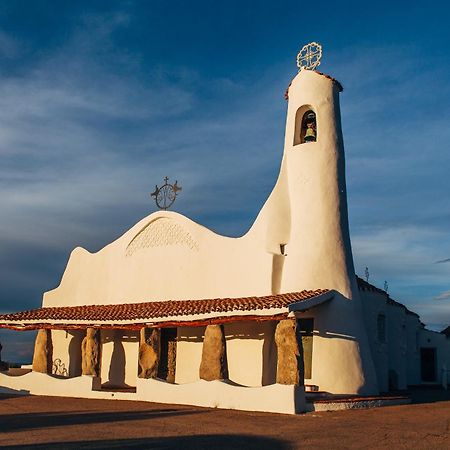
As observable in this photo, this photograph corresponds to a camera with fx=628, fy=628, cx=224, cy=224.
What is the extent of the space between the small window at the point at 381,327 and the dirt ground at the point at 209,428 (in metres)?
4.90

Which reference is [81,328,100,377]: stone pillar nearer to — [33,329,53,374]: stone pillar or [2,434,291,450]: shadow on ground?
[33,329,53,374]: stone pillar

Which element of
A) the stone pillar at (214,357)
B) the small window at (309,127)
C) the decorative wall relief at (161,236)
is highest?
the small window at (309,127)

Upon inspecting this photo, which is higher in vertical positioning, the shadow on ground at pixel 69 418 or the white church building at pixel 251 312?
the white church building at pixel 251 312

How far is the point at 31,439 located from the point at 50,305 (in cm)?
1730

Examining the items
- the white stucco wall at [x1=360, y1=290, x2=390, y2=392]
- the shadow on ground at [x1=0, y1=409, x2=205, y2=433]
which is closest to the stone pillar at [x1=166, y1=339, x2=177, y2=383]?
the shadow on ground at [x1=0, y1=409, x2=205, y2=433]

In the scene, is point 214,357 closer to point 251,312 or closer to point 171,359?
point 251,312

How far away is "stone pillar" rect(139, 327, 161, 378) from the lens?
19.5 m

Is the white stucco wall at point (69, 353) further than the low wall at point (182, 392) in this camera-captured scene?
Yes

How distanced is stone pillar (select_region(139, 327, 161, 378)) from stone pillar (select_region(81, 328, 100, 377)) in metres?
2.44

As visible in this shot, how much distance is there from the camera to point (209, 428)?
1252 centimetres

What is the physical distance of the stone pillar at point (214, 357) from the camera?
17609mm

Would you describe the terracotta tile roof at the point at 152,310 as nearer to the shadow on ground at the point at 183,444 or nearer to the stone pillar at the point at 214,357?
the stone pillar at the point at 214,357

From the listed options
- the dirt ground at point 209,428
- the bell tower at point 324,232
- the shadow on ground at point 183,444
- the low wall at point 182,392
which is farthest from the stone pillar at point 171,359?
the shadow on ground at point 183,444

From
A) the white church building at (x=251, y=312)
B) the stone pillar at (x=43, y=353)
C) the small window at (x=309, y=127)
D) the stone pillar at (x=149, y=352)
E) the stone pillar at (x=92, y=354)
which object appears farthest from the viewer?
the stone pillar at (x=43, y=353)
